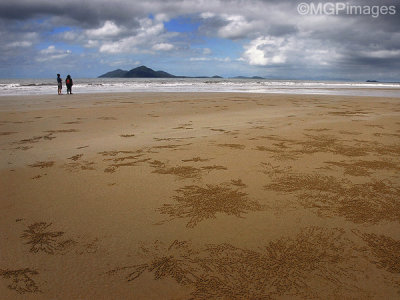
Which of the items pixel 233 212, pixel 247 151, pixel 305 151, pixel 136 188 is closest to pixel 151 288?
pixel 233 212

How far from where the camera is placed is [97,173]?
4.14 meters

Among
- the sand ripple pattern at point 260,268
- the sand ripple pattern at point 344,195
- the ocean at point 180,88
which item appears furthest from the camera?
the ocean at point 180,88

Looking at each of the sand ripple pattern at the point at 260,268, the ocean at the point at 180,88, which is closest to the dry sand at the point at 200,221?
the sand ripple pattern at the point at 260,268

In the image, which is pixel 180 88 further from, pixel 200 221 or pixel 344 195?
pixel 200 221

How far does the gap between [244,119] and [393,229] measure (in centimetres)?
689

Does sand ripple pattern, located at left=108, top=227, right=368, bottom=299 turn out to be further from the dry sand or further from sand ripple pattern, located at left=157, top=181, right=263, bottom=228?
sand ripple pattern, located at left=157, top=181, right=263, bottom=228

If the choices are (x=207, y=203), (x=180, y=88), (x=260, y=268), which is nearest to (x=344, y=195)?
(x=207, y=203)

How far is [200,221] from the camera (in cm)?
282

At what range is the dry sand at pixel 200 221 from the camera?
2.01 metres

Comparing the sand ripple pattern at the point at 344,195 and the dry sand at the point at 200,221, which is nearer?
the dry sand at the point at 200,221

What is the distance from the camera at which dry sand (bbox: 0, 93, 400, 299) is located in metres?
2.01

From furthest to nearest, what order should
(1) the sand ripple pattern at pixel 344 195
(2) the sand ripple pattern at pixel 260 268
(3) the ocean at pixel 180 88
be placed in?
(3) the ocean at pixel 180 88 → (1) the sand ripple pattern at pixel 344 195 → (2) the sand ripple pattern at pixel 260 268

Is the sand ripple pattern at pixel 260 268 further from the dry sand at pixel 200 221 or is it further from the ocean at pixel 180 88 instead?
the ocean at pixel 180 88

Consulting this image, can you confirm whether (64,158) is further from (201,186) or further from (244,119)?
(244,119)
